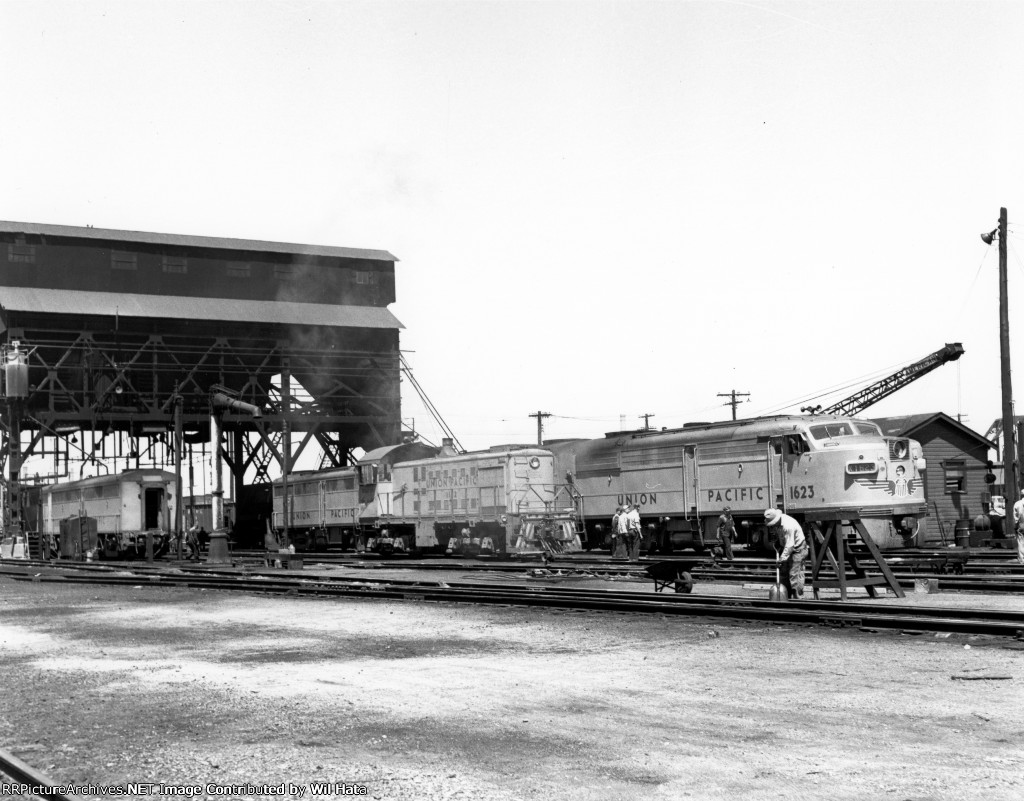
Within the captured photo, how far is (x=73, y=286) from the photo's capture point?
194 feet

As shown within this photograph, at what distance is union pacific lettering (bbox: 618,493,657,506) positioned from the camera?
35.2 m

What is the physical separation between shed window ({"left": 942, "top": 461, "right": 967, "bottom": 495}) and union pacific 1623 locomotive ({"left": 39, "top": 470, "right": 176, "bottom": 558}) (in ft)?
117

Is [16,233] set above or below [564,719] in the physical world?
above

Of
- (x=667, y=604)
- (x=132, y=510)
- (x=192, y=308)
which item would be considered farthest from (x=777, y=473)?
(x=192, y=308)

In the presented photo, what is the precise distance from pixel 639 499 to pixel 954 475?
27.4m

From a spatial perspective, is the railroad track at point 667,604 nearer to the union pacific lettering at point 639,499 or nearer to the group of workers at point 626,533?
the group of workers at point 626,533

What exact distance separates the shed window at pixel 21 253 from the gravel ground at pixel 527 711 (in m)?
45.9

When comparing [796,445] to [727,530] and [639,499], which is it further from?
[639,499]

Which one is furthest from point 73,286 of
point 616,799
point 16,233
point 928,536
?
point 616,799

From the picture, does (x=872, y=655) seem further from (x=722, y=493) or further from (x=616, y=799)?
(x=722, y=493)

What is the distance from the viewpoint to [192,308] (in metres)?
59.9

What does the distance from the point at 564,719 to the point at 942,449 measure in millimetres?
51350

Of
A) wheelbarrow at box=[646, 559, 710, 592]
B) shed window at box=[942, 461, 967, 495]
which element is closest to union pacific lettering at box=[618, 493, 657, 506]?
wheelbarrow at box=[646, 559, 710, 592]

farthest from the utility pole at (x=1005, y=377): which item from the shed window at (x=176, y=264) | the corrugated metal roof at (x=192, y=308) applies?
the shed window at (x=176, y=264)
